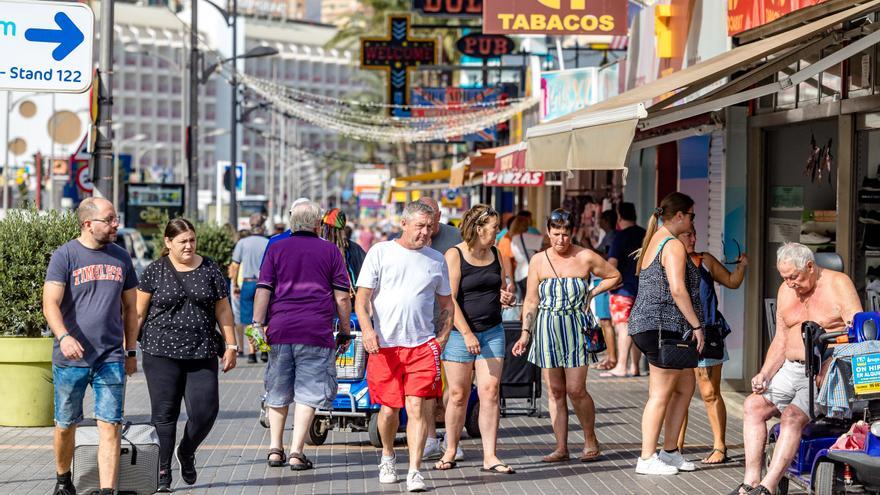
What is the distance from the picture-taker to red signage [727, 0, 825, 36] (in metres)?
11.9

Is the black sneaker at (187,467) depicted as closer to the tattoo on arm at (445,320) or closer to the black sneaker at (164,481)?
the black sneaker at (164,481)

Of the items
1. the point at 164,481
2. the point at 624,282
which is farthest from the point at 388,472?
the point at 624,282

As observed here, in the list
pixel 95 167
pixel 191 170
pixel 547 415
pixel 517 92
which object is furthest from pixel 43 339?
pixel 517 92

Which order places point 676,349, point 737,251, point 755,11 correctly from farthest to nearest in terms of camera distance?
1. point 737,251
2. point 755,11
3. point 676,349

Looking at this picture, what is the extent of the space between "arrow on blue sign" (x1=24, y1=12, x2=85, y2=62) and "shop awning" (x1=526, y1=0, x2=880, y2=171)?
10.9 feet

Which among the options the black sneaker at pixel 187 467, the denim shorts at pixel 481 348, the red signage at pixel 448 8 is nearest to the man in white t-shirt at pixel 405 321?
the denim shorts at pixel 481 348

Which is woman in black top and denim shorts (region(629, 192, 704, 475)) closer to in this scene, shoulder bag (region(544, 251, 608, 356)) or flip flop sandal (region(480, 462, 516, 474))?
shoulder bag (region(544, 251, 608, 356))

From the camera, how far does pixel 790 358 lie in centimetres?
805

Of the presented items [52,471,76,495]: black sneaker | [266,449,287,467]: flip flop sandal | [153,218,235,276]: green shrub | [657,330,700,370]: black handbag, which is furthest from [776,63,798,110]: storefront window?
[153,218,235,276]: green shrub

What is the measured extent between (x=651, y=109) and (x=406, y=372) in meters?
2.94

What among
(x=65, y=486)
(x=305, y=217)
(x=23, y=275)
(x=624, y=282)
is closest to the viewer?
(x=65, y=486)

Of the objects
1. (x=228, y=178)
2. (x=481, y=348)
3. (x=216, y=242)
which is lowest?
(x=481, y=348)

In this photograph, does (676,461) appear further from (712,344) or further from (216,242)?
(216,242)

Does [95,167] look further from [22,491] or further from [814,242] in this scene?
[814,242]
